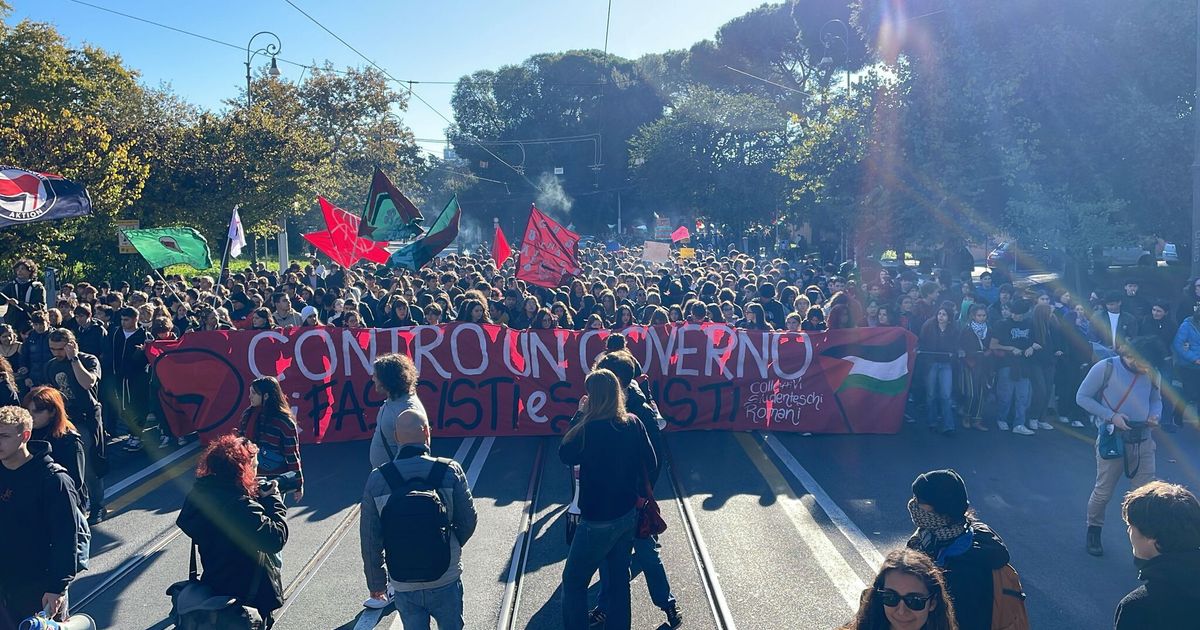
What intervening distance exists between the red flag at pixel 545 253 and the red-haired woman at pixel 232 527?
10.3 metres

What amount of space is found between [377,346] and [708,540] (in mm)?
4992

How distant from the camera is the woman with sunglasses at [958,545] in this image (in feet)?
10.9

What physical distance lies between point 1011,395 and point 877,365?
174cm

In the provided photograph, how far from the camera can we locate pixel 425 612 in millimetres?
4168

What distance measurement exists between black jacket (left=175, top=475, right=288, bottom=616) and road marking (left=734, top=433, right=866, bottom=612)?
9.30ft

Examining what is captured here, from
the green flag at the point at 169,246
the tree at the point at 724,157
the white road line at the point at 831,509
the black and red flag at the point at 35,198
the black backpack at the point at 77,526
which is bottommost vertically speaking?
the white road line at the point at 831,509

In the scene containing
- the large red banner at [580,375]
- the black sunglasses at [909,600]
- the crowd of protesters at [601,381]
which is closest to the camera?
the black sunglasses at [909,600]

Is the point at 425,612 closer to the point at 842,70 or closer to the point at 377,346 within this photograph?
the point at 377,346

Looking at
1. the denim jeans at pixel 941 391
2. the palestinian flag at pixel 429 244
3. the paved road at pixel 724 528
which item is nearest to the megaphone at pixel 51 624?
A: the paved road at pixel 724 528

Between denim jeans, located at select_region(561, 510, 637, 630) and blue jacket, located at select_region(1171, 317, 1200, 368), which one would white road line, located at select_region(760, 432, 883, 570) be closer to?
denim jeans, located at select_region(561, 510, 637, 630)

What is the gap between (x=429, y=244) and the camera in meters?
13.7

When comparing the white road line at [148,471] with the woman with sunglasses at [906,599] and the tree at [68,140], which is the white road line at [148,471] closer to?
the woman with sunglasses at [906,599]

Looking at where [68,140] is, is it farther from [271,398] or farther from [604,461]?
[604,461]

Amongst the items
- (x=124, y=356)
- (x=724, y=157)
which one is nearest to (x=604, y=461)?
(x=124, y=356)
